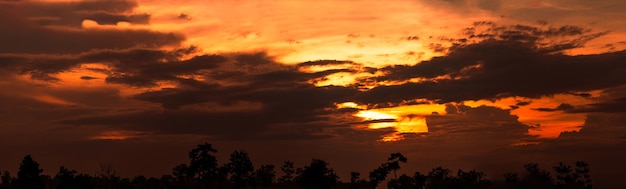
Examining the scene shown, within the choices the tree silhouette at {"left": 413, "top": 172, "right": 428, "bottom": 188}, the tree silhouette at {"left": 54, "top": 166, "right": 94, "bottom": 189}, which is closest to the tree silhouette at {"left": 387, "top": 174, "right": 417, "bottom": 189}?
the tree silhouette at {"left": 413, "top": 172, "right": 428, "bottom": 188}

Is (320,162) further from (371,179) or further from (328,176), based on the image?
(371,179)

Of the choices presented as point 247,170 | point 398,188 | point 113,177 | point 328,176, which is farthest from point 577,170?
point 113,177

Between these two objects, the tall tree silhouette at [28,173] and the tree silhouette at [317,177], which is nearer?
the tall tree silhouette at [28,173]

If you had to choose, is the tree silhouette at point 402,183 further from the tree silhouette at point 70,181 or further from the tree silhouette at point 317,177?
the tree silhouette at point 70,181

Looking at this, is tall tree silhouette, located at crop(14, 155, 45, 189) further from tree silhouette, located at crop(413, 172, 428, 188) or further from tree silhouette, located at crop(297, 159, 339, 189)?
tree silhouette, located at crop(413, 172, 428, 188)

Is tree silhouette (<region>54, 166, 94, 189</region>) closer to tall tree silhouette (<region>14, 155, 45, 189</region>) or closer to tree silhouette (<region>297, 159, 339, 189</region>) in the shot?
tall tree silhouette (<region>14, 155, 45, 189</region>)

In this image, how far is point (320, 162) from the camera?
16650cm

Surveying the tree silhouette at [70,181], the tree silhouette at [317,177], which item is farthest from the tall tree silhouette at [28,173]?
the tree silhouette at [317,177]

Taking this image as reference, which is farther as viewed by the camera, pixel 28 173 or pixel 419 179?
pixel 419 179

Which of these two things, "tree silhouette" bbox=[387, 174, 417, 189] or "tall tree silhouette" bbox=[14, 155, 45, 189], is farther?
"tree silhouette" bbox=[387, 174, 417, 189]

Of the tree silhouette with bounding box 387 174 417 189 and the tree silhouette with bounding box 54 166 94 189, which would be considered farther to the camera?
the tree silhouette with bounding box 387 174 417 189

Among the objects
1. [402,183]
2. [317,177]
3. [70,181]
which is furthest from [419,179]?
[70,181]

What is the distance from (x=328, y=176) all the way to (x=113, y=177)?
194ft

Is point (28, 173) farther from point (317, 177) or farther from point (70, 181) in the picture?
point (317, 177)
